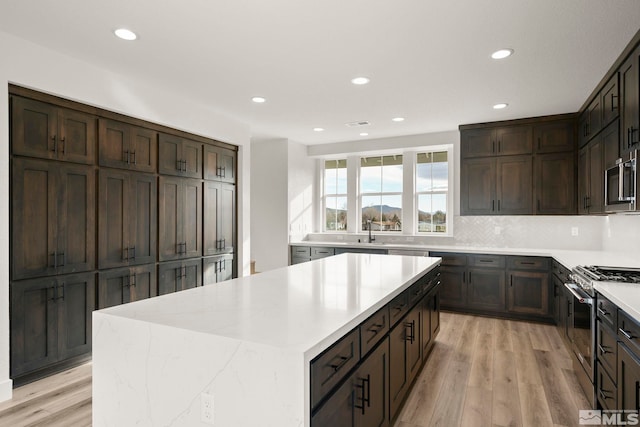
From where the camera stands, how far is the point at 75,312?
125 inches

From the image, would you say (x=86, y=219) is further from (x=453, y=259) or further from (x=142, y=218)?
(x=453, y=259)

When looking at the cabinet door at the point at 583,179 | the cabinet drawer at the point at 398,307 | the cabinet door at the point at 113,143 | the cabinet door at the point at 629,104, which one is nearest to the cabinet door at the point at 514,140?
the cabinet door at the point at 583,179

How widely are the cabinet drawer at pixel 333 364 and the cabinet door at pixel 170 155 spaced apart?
3.16 metres

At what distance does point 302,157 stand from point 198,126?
267 centimetres

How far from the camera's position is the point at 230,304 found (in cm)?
180

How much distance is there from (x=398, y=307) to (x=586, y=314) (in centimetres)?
144

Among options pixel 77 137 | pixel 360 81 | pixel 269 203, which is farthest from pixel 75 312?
pixel 269 203

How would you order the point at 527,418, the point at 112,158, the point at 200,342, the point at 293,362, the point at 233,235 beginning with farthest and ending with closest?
the point at 233,235, the point at 112,158, the point at 527,418, the point at 200,342, the point at 293,362

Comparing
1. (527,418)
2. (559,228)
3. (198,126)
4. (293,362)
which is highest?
(198,126)

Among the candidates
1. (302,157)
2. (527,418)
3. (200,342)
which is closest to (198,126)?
(302,157)

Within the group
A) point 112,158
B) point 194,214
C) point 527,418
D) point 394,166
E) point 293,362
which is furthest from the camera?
point 394,166

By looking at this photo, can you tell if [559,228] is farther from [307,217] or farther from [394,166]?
[307,217]

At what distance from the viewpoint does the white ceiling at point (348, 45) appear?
2.31m

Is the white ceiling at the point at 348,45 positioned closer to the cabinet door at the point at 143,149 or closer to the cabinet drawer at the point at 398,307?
the cabinet door at the point at 143,149
